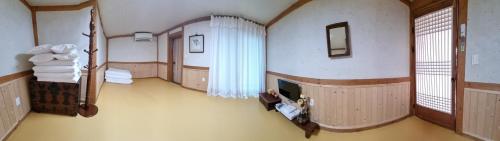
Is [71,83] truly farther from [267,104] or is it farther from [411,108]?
[411,108]

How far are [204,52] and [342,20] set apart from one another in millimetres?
3254

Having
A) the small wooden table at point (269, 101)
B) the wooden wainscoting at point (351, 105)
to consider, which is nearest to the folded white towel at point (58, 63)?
the small wooden table at point (269, 101)

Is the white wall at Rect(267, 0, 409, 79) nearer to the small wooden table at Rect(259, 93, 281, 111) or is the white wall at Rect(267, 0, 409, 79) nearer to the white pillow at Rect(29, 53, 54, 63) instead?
the small wooden table at Rect(259, 93, 281, 111)

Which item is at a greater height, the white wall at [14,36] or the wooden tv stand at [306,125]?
the white wall at [14,36]

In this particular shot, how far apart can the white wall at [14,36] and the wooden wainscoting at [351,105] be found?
3.45 m

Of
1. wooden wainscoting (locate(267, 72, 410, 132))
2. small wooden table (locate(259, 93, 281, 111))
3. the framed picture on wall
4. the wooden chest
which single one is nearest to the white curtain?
the framed picture on wall

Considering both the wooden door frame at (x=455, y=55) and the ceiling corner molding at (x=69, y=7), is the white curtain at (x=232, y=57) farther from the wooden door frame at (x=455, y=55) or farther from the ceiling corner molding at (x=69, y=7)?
the wooden door frame at (x=455, y=55)

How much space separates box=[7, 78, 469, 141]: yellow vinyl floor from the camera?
6.63ft

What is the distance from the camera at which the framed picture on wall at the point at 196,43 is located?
472 cm

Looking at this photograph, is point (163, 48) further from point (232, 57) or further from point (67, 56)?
point (67, 56)

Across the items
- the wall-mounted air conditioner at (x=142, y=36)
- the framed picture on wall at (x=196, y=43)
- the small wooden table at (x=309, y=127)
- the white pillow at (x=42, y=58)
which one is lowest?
the small wooden table at (x=309, y=127)

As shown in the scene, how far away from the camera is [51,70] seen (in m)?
2.41

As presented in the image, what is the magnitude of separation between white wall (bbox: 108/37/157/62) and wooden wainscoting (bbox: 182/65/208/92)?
10.5 ft

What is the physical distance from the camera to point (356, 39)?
236 cm
